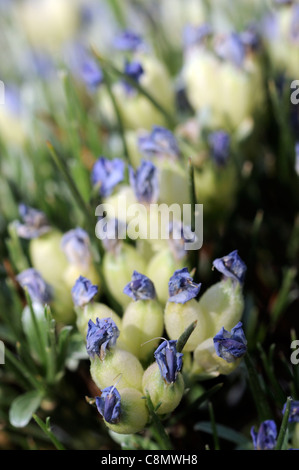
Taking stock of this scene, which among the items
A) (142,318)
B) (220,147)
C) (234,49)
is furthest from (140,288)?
(234,49)

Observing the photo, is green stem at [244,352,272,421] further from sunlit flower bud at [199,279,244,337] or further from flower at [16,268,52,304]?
flower at [16,268,52,304]

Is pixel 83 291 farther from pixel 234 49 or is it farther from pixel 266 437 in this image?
pixel 234 49

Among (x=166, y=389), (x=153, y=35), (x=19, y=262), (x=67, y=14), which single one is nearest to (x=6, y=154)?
(x=19, y=262)

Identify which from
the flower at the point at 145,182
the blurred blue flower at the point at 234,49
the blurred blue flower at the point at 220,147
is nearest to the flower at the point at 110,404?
the flower at the point at 145,182

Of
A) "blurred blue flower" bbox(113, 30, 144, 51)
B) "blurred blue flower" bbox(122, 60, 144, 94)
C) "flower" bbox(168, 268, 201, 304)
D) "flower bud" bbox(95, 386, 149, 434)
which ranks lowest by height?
"flower bud" bbox(95, 386, 149, 434)

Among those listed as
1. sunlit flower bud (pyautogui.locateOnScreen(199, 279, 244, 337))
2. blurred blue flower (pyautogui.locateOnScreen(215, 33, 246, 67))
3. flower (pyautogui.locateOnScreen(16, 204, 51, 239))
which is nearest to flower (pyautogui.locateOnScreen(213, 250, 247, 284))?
sunlit flower bud (pyautogui.locateOnScreen(199, 279, 244, 337))

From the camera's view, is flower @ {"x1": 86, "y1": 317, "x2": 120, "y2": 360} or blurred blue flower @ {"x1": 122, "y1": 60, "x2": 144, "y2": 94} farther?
blurred blue flower @ {"x1": 122, "y1": 60, "x2": 144, "y2": 94}
